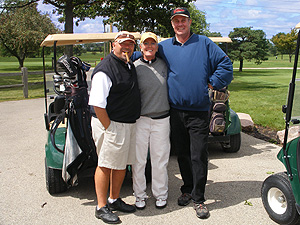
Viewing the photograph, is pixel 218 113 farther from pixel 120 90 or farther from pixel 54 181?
pixel 54 181

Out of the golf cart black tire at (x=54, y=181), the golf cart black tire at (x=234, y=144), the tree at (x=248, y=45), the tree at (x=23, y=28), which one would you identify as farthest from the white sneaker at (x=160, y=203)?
the tree at (x=248, y=45)

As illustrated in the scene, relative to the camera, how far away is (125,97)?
2988 mm

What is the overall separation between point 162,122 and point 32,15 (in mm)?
29452

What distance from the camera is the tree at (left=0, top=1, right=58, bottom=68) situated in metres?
26.7

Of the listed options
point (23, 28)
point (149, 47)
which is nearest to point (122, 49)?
point (149, 47)

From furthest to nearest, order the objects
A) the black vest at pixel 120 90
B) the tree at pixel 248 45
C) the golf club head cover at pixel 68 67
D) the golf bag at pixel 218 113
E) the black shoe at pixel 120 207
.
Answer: the tree at pixel 248 45 → the golf bag at pixel 218 113 → the golf club head cover at pixel 68 67 → the black shoe at pixel 120 207 → the black vest at pixel 120 90

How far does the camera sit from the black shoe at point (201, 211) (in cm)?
315

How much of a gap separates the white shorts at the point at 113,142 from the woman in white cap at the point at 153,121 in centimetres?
22

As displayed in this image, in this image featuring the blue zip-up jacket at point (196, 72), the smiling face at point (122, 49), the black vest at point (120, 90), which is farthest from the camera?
the blue zip-up jacket at point (196, 72)

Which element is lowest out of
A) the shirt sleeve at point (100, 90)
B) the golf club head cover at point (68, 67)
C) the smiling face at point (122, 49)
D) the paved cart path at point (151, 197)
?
the paved cart path at point (151, 197)

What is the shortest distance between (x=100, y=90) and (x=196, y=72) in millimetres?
954

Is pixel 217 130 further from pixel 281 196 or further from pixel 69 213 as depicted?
pixel 69 213

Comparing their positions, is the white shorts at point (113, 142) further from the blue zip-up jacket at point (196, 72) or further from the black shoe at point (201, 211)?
the black shoe at point (201, 211)

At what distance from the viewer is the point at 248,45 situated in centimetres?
3195
